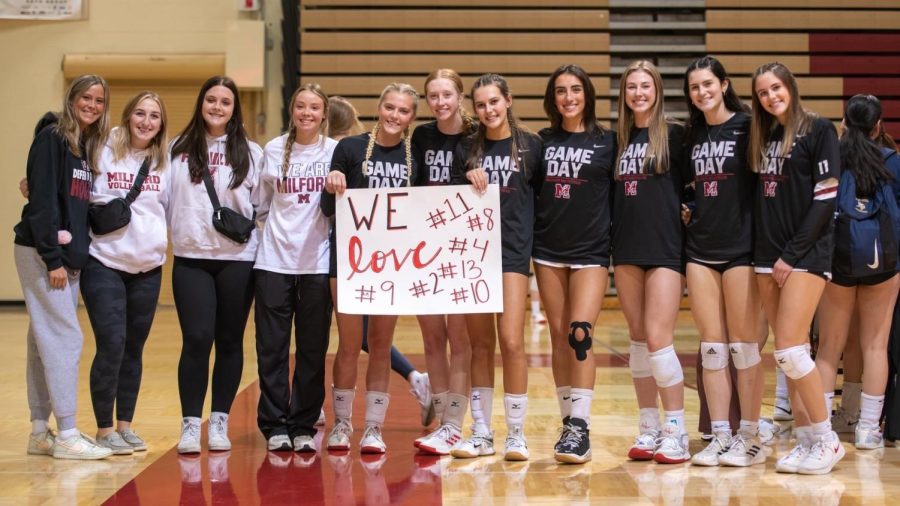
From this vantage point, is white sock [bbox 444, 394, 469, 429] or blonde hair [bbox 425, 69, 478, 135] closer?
blonde hair [bbox 425, 69, 478, 135]

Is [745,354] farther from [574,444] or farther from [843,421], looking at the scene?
[843,421]

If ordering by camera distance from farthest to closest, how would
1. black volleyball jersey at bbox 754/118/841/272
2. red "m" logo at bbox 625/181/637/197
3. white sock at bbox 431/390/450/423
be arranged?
white sock at bbox 431/390/450/423, red "m" logo at bbox 625/181/637/197, black volleyball jersey at bbox 754/118/841/272

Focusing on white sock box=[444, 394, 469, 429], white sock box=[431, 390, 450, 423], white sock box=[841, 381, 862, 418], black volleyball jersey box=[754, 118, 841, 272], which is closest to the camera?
→ black volleyball jersey box=[754, 118, 841, 272]

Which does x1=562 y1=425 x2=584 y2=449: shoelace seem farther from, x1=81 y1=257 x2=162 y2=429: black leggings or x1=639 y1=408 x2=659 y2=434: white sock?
x1=81 y1=257 x2=162 y2=429: black leggings

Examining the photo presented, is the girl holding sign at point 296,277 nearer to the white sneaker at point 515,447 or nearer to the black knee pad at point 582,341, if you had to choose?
the white sneaker at point 515,447

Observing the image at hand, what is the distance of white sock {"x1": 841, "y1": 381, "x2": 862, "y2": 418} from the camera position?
13.4 feet

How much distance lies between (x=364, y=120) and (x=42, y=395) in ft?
23.2

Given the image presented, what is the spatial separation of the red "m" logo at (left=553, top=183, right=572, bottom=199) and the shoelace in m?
0.88

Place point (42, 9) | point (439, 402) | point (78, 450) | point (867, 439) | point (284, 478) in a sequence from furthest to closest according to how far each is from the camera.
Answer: point (42, 9)
point (439, 402)
point (867, 439)
point (78, 450)
point (284, 478)

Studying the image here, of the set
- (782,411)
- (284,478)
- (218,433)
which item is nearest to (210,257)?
(218,433)

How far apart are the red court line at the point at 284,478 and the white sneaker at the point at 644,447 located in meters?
0.76

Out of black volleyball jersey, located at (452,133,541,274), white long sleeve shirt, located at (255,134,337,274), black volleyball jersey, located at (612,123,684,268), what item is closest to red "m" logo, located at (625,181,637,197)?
black volleyball jersey, located at (612,123,684,268)

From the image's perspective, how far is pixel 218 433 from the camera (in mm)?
3674

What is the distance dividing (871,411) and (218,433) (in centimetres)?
269
